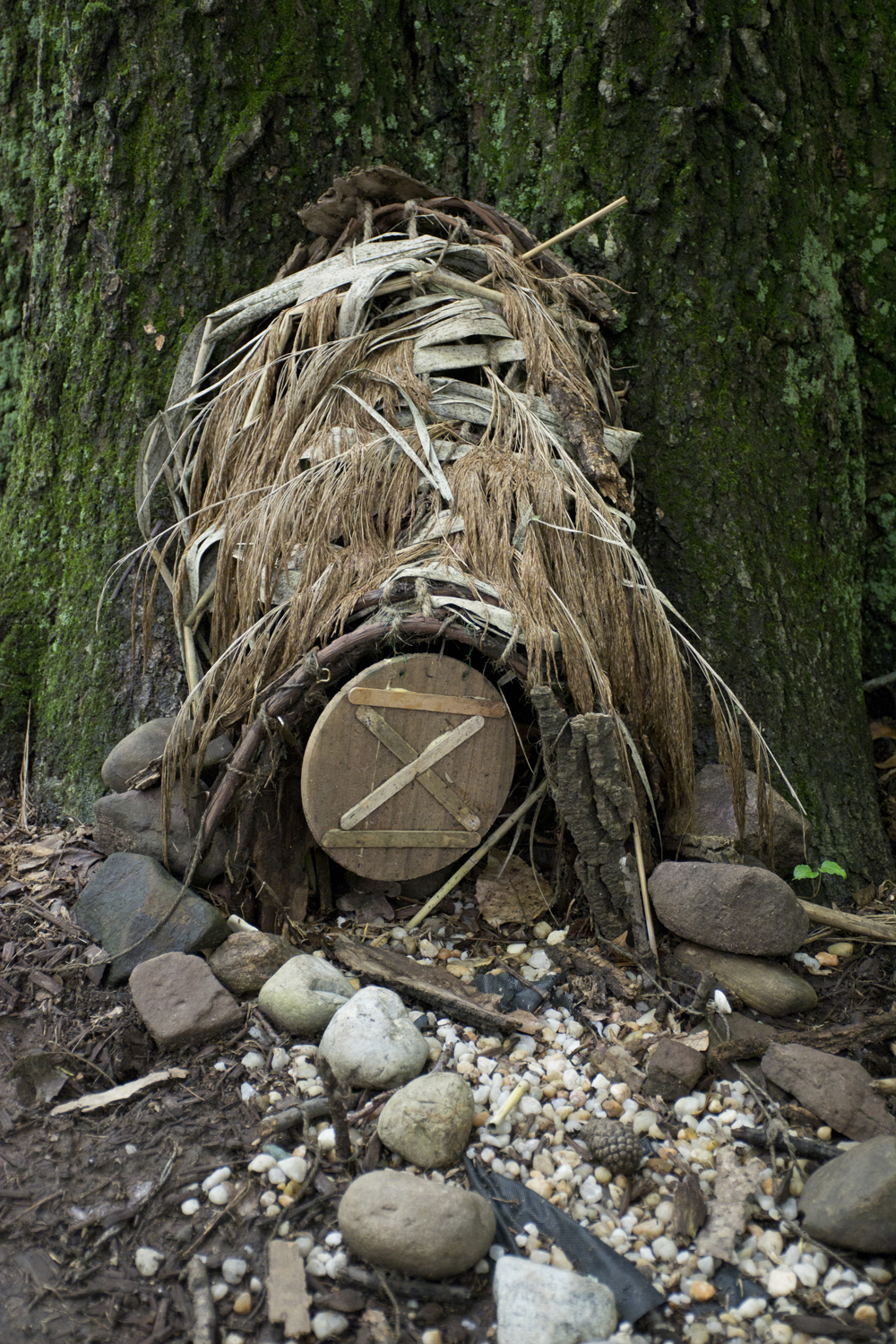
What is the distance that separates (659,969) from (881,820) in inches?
47.2

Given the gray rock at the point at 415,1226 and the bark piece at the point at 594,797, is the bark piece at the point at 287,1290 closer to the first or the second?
the gray rock at the point at 415,1226

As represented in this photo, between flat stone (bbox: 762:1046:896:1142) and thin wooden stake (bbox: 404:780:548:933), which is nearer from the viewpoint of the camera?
flat stone (bbox: 762:1046:896:1142)

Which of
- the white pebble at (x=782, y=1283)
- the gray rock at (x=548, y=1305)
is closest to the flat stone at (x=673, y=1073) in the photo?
the white pebble at (x=782, y=1283)

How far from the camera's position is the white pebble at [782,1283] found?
5.97ft

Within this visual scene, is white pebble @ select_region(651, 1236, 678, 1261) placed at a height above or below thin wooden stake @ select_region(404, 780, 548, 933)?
below

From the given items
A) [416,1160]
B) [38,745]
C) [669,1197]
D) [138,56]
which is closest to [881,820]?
[669,1197]

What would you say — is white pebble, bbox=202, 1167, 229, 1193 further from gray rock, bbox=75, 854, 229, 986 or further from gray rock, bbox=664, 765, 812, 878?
gray rock, bbox=664, 765, 812, 878

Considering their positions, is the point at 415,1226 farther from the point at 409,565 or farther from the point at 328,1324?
the point at 409,565

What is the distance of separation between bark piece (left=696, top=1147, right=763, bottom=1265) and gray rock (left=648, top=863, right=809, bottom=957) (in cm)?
58

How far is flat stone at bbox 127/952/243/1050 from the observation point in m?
2.40

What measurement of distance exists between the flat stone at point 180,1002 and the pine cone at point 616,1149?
97 centimetres

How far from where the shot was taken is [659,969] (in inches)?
105

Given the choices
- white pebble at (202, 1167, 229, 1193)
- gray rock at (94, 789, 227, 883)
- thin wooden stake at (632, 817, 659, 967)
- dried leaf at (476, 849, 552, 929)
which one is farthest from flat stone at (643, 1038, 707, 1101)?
gray rock at (94, 789, 227, 883)

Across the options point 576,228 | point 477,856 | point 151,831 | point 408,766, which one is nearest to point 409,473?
point 408,766
